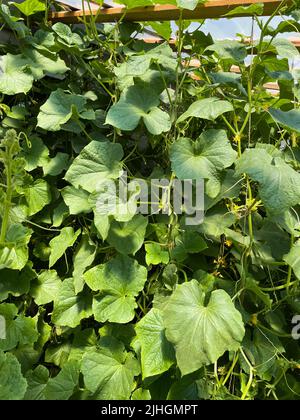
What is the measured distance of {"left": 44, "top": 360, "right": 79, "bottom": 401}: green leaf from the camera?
0.97 metres

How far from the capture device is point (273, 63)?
1.25m

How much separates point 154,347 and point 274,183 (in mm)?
414

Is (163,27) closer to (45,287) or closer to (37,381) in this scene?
(45,287)

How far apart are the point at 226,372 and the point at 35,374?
449 mm

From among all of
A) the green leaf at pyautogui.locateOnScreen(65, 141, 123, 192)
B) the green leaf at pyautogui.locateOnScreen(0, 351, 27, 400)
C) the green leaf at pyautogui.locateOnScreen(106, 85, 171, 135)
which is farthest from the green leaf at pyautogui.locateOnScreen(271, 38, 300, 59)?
the green leaf at pyautogui.locateOnScreen(0, 351, 27, 400)

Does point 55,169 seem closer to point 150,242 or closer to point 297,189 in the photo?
point 150,242

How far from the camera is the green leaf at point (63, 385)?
0.97 meters

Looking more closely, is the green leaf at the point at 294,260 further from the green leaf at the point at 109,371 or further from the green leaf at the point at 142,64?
the green leaf at the point at 142,64

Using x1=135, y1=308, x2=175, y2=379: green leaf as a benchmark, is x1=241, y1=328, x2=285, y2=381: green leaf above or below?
below

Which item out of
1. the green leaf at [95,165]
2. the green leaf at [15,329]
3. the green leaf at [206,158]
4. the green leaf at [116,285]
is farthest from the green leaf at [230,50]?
the green leaf at [15,329]

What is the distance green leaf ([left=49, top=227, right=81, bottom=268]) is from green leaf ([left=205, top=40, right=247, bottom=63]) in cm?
60

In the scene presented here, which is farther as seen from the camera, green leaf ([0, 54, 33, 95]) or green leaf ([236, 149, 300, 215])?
green leaf ([0, 54, 33, 95])

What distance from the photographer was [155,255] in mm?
1064

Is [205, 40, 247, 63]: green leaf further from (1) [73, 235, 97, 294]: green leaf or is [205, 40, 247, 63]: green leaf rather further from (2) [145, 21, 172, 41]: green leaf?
(1) [73, 235, 97, 294]: green leaf
